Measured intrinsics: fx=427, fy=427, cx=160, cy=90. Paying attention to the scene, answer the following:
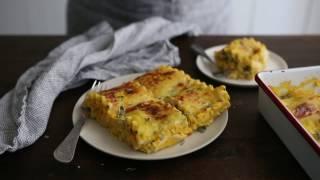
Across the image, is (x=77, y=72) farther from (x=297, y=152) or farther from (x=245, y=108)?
(x=297, y=152)

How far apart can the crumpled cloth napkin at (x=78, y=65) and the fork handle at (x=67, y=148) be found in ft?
0.22

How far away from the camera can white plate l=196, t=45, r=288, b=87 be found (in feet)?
2.86

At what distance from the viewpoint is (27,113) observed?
755 millimetres

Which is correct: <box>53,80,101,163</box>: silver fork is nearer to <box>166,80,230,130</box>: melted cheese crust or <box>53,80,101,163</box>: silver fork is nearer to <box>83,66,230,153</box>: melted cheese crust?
<box>83,66,230,153</box>: melted cheese crust

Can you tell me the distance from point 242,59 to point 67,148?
0.42m

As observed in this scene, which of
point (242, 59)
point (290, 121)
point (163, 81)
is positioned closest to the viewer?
point (290, 121)

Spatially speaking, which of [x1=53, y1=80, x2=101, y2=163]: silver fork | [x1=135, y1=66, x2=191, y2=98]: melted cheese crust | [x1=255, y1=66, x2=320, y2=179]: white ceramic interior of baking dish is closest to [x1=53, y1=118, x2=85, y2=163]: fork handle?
[x1=53, y1=80, x2=101, y2=163]: silver fork

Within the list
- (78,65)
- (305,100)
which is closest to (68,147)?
(78,65)

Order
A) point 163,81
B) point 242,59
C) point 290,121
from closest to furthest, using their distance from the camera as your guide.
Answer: point 290,121, point 163,81, point 242,59

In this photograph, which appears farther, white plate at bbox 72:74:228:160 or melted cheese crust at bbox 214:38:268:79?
melted cheese crust at bbox 214:38:268:79

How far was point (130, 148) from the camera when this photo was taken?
667 mm

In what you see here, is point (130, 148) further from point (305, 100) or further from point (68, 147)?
point (305, 100)

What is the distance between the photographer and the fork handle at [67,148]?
2.11ft

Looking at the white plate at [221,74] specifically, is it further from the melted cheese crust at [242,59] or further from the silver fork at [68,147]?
the silver fork at [68,147]
